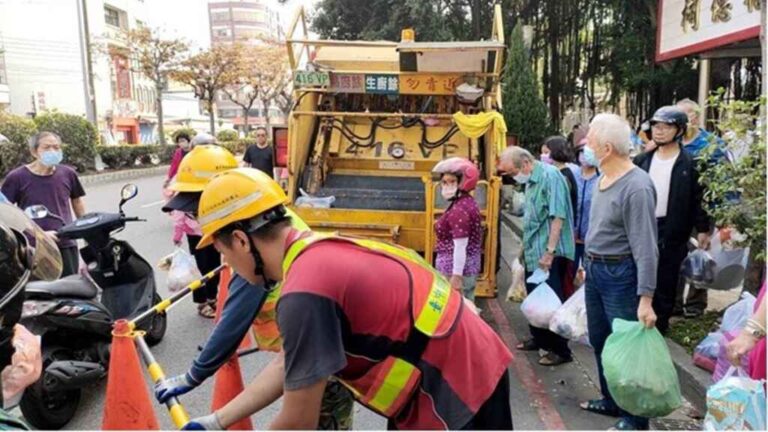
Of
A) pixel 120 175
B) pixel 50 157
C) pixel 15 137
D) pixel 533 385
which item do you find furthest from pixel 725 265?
pixel 120 175

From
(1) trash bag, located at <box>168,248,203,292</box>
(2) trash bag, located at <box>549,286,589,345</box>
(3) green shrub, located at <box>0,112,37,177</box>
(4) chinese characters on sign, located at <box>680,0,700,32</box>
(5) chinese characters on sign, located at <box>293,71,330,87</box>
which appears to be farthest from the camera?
(3) green shrub, located at <box>0,112,37,177</box>

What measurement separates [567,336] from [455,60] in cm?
351

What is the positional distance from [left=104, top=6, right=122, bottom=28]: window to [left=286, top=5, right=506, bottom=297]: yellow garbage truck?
41748 mm

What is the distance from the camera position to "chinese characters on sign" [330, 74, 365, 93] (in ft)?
23.1

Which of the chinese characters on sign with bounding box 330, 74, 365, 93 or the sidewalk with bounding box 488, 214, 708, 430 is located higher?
the chinese characters on sign with bounding box 330, 74, 365, 93

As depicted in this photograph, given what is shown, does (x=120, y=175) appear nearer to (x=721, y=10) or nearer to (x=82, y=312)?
(x=721, y=10)

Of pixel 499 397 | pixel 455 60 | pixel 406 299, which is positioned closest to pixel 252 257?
pixel 406 299

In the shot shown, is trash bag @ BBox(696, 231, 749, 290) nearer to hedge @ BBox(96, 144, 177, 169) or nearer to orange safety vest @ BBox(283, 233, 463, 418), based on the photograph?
orange safety vest @ BBox(283, 233, 463, 418)

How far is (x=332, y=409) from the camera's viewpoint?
6.64 feet

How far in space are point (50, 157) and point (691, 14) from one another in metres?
9.08

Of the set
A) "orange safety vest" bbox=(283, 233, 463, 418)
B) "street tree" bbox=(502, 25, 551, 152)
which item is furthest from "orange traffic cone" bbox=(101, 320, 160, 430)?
"street tree" bbox=(502, 25, 551, 152)

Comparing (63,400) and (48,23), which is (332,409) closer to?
(63,400)

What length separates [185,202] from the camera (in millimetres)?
3113

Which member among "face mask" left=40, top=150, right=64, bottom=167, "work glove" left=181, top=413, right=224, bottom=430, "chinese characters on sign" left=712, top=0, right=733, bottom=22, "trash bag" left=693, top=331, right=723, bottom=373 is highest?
"chinese characters on sign" left=712, top=0, right=733, bottom=22
